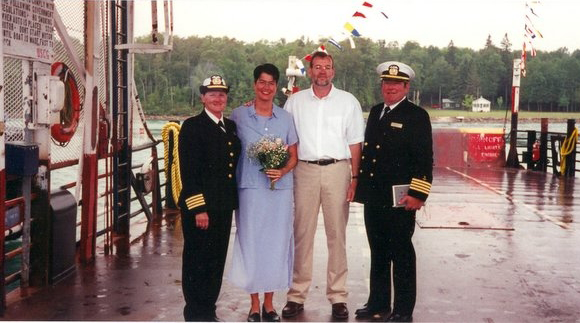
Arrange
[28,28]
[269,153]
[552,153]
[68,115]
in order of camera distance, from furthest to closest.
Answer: [552,153]
[68,115]
[28,28]
[269,153]

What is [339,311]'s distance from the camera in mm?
4465

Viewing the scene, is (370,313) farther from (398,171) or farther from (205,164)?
(205,164)

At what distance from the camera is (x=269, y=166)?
407 cm

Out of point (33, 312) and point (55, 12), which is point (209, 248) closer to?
point (33, 312)

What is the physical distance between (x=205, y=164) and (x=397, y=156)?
1.16 m

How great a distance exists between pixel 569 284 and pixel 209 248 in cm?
288

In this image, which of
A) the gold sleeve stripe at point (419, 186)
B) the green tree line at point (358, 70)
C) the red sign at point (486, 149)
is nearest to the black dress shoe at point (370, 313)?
the gold sleeve stripe at point (419, 186)

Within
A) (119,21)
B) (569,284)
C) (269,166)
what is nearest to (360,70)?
(119,21)

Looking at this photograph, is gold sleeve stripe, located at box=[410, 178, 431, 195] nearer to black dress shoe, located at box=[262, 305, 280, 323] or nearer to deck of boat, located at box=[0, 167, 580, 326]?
deck of boat, located at box=[0, 167, 580, 326]

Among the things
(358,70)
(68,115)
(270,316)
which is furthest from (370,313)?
(358,70)

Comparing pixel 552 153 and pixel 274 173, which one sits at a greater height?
pixel 274 173

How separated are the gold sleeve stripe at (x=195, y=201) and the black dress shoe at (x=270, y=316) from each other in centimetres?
82

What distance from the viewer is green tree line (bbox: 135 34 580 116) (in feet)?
31.1

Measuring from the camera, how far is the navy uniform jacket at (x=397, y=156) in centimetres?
428
